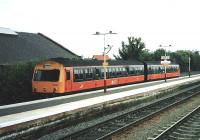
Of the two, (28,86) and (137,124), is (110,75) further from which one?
(137,124)

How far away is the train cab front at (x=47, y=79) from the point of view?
2708cm

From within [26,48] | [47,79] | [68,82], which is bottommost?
[68,82]

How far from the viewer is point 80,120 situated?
18.4 metres

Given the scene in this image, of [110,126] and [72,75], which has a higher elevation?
[72,75]

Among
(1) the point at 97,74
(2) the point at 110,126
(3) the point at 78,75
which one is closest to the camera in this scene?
(2) the point at 110,126

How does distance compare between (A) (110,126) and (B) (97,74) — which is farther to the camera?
(B) (97,74)

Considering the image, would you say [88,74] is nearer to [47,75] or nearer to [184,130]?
[47,75]

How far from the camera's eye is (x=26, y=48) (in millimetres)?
45250

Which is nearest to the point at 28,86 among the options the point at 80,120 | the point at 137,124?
the point at 80,120

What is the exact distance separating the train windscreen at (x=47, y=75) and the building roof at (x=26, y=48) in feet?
34.3

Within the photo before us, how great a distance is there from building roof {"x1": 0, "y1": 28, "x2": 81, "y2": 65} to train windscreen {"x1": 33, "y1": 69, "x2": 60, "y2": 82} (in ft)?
34.3

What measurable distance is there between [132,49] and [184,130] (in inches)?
2334

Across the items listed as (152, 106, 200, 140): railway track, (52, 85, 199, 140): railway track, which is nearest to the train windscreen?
(52, 85, 199, 140): railway track

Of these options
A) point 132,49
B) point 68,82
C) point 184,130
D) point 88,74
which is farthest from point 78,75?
point 132,49
